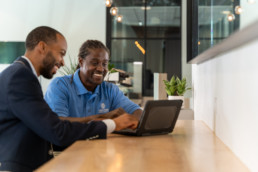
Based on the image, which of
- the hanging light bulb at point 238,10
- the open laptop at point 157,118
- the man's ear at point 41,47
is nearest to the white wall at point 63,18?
the open laptop at point 157,118

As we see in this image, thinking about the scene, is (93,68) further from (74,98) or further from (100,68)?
(74,98)

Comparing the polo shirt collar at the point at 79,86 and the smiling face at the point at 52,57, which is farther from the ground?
the smiling face at the point at 52,57

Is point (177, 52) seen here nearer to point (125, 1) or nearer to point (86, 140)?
point (125, 1)

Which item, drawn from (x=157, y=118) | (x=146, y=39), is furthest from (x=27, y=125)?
(x=146, y=39)

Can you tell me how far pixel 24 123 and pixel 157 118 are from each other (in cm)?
69

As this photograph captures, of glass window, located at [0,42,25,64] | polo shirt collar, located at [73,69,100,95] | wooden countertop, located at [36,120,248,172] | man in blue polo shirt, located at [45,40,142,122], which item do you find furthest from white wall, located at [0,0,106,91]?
wooden countertop, located at [36,120,248,172]

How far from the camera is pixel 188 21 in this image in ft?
11.4

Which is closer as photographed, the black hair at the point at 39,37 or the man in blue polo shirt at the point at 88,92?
the black hair at the point at 39,37

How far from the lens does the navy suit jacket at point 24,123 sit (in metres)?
1.50

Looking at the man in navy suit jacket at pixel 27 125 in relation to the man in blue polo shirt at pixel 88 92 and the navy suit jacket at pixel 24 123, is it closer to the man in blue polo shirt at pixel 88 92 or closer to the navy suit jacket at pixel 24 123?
the navy suit jacket at pixel 24 123

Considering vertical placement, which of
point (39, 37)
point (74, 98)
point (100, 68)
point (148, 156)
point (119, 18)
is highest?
point (119, 18)

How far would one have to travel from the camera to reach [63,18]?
9914mm

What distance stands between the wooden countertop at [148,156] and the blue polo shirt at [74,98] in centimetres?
59

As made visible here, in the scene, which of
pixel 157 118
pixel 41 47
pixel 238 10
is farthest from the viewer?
pixel 157 118
